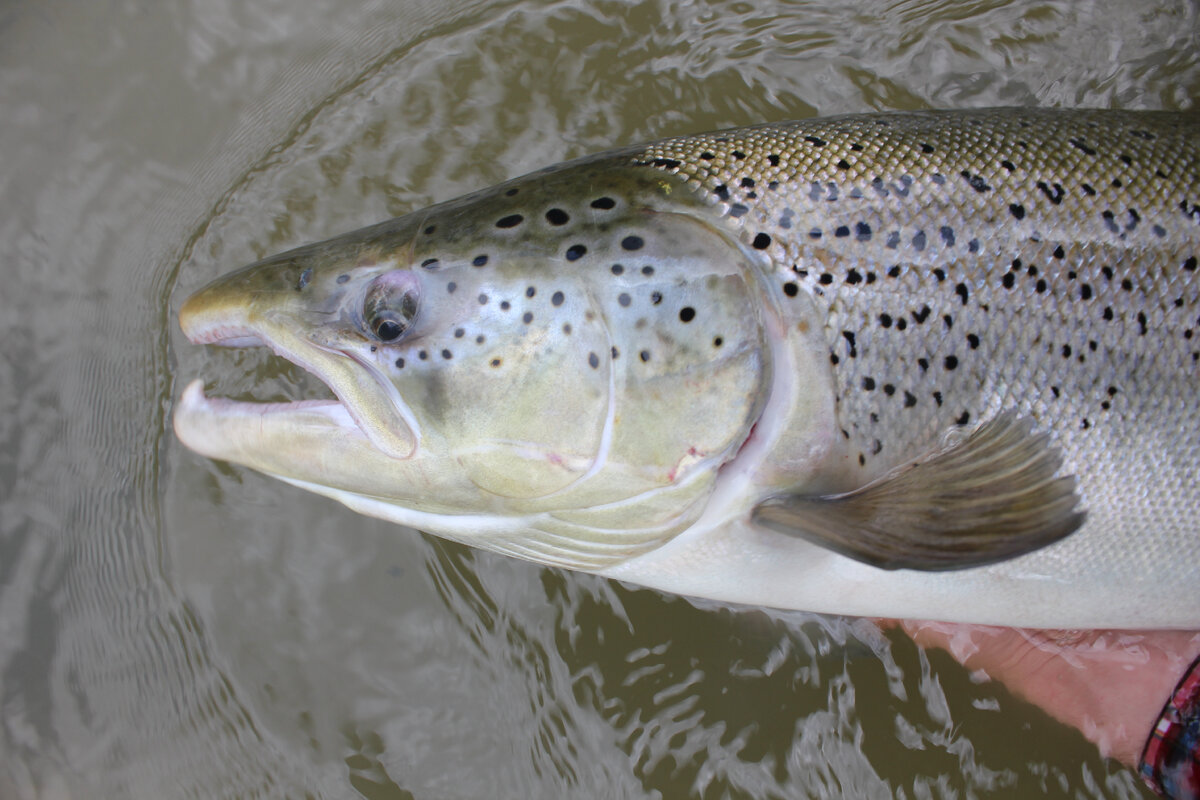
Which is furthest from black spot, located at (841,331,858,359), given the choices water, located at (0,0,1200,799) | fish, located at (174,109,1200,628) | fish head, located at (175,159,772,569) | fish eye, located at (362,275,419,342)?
water, located at (0,0,1200,799)

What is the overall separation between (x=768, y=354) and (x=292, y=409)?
3.27ft

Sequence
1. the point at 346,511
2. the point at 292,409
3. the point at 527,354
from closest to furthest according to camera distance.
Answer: the point at 527,354
the point at 292,409
the point at 346,511

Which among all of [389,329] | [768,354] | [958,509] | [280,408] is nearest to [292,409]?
[280,408]

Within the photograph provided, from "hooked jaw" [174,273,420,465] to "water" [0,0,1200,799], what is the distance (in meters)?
0.96

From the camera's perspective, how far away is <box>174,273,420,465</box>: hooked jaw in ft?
5.33

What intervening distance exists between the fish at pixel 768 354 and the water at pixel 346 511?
77cm

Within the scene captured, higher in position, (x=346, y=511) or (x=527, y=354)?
(x=527, y=354)

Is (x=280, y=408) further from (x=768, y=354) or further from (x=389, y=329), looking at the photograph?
(x=768, y=354)

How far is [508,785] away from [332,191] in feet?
6.99

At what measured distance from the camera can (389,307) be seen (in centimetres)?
162

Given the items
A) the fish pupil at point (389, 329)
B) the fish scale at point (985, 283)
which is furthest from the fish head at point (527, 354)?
the fish scale at point (985, 283)

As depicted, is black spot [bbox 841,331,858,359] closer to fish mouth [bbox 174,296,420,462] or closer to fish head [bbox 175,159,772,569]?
fish head [bbox 175,159,772,569]

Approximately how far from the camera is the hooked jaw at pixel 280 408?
1.62 metres

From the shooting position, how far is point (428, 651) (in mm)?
2561
